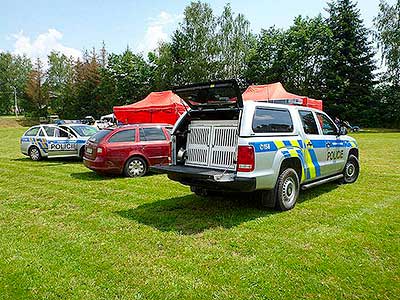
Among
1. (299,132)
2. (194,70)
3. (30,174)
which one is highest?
(194,70)

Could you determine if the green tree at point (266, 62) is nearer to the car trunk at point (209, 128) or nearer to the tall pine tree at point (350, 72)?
the tall pine tree at point (350, 72)

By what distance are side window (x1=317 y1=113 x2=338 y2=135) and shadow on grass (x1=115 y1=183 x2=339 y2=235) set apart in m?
1.37

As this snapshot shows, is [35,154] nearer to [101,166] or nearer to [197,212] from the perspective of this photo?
[101,166]

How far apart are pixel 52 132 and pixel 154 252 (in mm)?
10199

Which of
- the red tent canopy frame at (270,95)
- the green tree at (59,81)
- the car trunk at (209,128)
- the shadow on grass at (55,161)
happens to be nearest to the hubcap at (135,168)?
the car trunk at (209,128)

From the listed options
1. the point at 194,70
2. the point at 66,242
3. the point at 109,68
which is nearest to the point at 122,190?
the point at 66,242

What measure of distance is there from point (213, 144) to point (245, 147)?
95 cm

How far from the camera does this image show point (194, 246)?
4.52 m

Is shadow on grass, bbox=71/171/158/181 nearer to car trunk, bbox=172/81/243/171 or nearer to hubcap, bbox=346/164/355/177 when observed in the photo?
car trunk, bbox=172/81/243/171

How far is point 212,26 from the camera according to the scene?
127 ft

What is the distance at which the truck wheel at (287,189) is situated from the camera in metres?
5.85

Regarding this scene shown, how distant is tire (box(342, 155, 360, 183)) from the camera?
8344 millimetres

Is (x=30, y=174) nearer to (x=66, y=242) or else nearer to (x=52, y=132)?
(x=52, y=132)

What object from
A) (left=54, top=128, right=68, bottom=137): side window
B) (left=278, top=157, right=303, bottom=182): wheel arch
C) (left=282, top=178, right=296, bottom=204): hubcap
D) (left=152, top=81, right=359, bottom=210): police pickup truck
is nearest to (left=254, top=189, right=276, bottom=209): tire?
(left=152, top=81, right=359, bottom=210): police pickup truck
